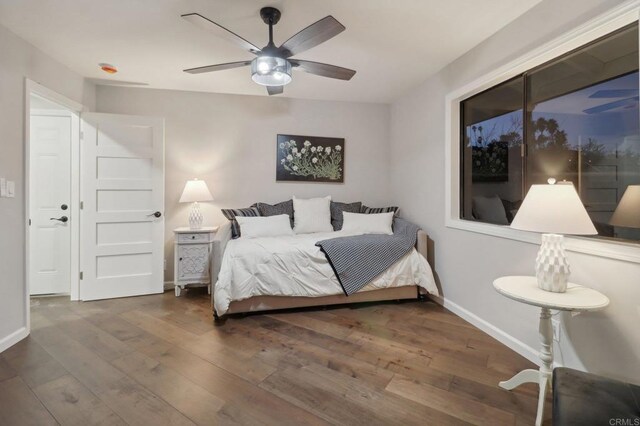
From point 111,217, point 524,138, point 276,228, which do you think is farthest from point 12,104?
point 524,138

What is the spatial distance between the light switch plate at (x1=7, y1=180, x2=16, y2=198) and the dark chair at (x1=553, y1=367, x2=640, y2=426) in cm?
348

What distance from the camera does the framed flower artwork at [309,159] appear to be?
3902 millimetres

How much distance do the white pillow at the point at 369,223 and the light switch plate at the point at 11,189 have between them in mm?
2920

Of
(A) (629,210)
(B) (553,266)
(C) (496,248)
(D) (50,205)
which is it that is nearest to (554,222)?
(B) (553,266)

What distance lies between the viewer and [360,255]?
2848 millimetres

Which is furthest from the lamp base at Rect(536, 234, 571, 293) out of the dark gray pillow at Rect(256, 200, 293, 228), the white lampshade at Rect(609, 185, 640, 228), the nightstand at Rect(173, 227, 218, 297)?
the nightstand at Rect(173, 227, 218, 297)

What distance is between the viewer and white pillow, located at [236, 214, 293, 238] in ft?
10.6

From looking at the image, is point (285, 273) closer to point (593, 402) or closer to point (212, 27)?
point (212, 27)

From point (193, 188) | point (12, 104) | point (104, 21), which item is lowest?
point (193, 188)

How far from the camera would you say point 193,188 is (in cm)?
339

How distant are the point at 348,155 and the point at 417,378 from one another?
2.93 meters

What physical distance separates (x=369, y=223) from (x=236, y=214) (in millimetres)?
1569

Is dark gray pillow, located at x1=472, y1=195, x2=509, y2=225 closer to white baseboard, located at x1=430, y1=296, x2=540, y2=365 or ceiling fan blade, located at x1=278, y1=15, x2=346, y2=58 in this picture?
white baseboard, located at x1=430, y1=296, x2=540, y2=365

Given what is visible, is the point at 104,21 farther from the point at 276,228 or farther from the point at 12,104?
the point at 276,228
